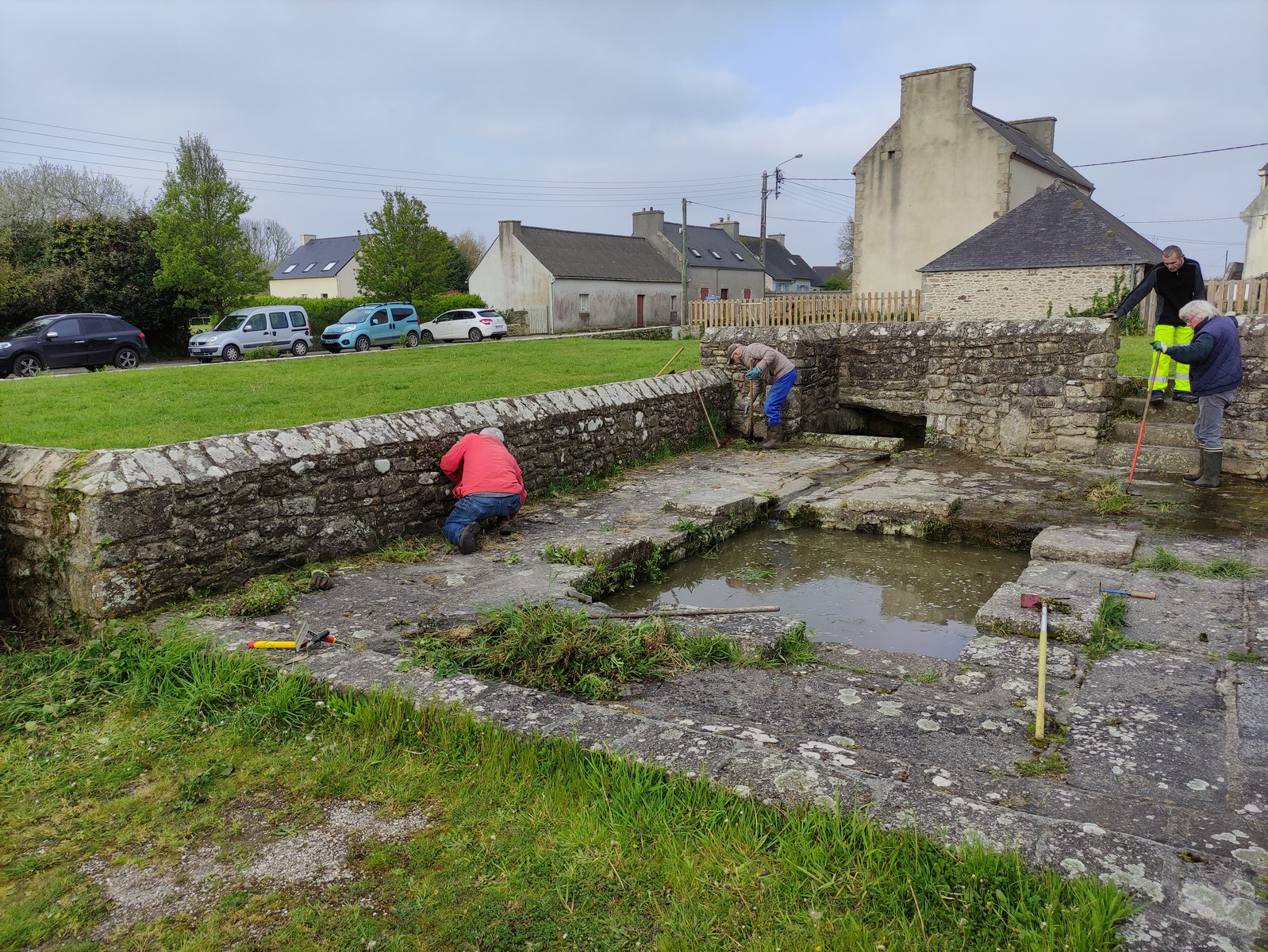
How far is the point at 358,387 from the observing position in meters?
10.8

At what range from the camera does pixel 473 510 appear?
256 inches

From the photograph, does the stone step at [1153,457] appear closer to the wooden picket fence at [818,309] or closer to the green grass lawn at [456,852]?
the green grass lawn at [456,852]

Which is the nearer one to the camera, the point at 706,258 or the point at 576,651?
the point at 576,651

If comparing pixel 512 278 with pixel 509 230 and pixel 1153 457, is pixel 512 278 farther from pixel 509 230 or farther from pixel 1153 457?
pixel 1153 457

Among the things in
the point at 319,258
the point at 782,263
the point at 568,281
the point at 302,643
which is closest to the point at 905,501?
the point at 302,643

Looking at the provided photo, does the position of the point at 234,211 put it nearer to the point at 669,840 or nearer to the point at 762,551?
the point at 762,551

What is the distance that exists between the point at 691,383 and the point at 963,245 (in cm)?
1999

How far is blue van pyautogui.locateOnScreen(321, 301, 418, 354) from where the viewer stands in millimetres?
26203

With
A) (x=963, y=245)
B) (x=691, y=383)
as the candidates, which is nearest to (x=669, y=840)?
(x=691, y=383)

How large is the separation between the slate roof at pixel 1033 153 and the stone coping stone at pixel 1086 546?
29.0 metres

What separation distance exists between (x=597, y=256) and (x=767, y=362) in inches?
1549

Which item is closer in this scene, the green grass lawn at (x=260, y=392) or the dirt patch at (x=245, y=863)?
the dirt patch at (x=245, y=863)

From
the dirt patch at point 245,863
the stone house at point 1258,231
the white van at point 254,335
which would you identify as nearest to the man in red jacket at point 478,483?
the dirt patch at point 245,863

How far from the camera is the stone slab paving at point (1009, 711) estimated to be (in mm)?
2488
